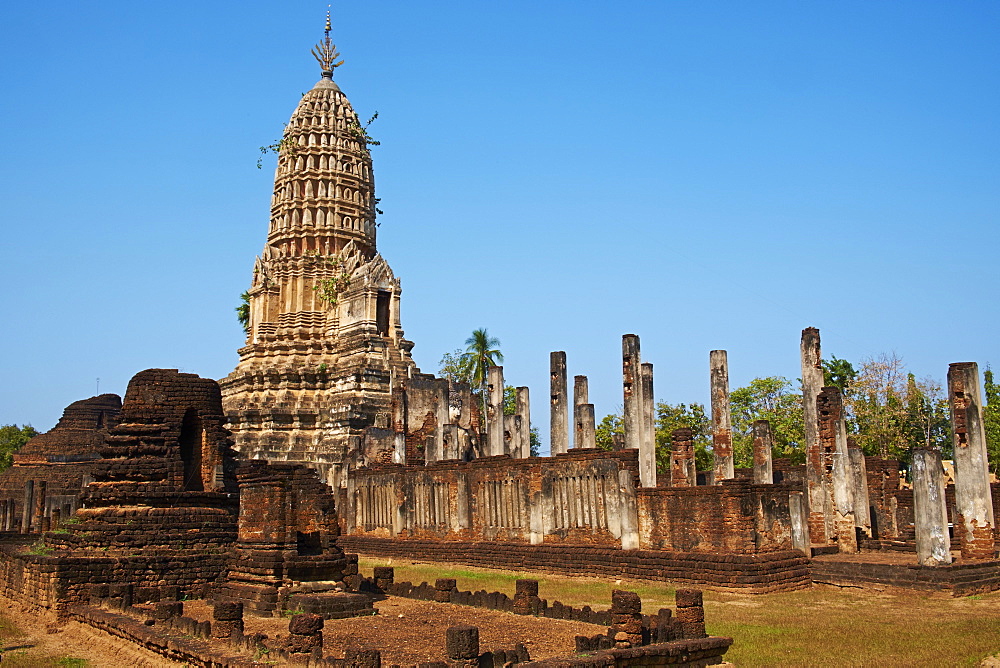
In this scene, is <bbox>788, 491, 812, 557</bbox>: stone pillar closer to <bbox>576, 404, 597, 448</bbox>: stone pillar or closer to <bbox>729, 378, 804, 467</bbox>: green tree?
<bbox>576, 404, 597, 448</bbox>: stone pillar

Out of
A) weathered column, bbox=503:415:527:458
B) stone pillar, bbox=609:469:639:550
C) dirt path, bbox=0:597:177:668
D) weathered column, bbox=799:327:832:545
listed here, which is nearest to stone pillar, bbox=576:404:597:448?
weathered column, bbox=503:415:527:458

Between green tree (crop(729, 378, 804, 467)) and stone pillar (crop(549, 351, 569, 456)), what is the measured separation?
49.2 feet

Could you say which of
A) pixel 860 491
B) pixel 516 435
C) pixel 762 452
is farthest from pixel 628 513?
pixel 516 435

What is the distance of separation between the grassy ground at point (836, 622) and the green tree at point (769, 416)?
2127cm

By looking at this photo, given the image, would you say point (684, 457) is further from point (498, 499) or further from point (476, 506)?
point (476, 506)

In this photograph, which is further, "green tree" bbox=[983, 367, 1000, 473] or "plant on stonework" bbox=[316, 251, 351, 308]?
"plant on stonework" bbox=[316, 251, 351, 308]

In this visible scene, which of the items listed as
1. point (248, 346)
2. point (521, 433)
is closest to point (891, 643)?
point (521, 433)

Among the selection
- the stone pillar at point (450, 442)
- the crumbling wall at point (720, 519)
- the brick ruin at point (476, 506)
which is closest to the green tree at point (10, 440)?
the brick ruin at point (476, 506)

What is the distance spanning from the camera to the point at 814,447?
68.9ft

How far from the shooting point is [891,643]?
38.2 feet

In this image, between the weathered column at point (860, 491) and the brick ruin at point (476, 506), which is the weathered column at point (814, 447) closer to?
the brick ruin at point (476, 506)

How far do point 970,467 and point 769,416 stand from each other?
2281 centimetres

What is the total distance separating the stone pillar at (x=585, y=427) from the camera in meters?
24.7

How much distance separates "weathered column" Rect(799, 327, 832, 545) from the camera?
2070cm
